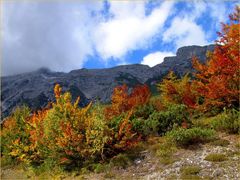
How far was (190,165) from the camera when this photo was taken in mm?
17594

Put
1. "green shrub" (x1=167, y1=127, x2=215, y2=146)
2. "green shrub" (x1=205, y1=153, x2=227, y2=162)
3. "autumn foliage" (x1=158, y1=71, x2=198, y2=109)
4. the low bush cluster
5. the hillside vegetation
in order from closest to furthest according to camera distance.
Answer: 1. "green shrub" (x1=205, y1=153, x2=227, y2=162)
2. the hillside vegetation
3. "green shrub" (x1=167, y1=127, x2=215, y2=146)
4. the low bush cluster
5. "autumn foliage" (x1=158, y1=71, x2=198, y2=109)

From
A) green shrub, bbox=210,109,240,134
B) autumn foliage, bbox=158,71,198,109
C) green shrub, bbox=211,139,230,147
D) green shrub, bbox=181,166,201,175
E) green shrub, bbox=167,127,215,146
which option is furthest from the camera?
autumn foliage, bbox=158,71,198,109

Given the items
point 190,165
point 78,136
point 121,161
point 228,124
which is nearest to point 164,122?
point 228,124

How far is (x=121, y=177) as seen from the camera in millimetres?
18828

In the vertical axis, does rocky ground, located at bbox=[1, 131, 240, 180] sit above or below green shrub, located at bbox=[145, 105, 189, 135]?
below

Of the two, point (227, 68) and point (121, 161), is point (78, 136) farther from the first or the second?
point (227, 68)

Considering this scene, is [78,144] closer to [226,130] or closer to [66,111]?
[66,111]

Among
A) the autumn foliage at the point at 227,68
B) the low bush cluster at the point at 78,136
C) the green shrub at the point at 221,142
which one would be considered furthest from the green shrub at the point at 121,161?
the autumn foliage at the point at 227,68

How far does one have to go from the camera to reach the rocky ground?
639 inches

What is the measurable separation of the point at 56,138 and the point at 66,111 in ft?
8.07

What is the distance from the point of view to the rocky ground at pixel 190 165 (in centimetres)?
1622

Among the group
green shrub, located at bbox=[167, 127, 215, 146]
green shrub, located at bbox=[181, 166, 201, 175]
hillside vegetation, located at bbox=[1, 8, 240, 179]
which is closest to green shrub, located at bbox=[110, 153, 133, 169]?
hillside vegetation, located at bbox=[1, 8, 240, 179]

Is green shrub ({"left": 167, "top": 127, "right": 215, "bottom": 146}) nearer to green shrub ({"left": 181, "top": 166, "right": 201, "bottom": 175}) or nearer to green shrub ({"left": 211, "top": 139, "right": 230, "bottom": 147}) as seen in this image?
green shrub ({"left": 211, "top": 139, "right": 230, "bottom": 147})

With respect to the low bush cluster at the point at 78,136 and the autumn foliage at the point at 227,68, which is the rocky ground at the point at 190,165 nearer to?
the low bush cluster at the point at 78,136
